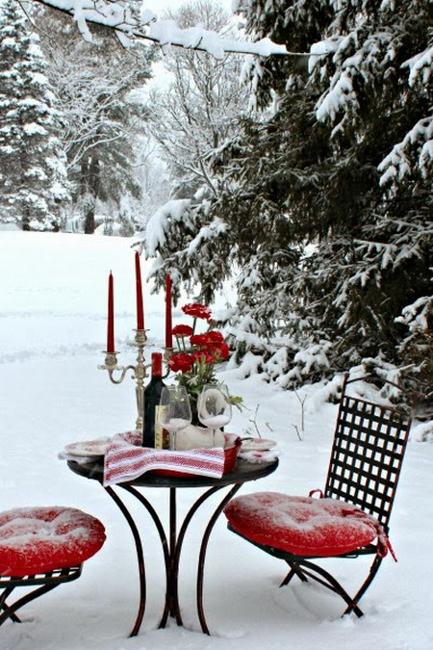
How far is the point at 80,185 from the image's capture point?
25.2 m

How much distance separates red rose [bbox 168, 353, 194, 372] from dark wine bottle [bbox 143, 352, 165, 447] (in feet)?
0.15

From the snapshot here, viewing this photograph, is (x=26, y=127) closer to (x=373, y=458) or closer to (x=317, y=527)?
(x=373, y=458)

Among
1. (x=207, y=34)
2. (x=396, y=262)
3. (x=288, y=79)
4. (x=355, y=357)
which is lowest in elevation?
(x=355, y=357)

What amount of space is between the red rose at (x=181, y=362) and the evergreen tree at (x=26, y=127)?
2023 centimetres

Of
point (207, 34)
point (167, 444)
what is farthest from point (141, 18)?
point (167, 444)

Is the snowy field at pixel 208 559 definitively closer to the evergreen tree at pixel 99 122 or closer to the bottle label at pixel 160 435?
the bottle label at pixel 160 435

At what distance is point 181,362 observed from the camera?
8.18ft

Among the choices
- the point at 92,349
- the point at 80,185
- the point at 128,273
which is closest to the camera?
the point at 92,349

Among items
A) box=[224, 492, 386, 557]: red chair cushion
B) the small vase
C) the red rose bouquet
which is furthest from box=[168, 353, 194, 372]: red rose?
box=[224, 492, 386, 557]: red chair cushion

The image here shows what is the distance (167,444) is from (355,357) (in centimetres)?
458

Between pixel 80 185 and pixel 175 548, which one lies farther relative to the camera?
pixel 80 185

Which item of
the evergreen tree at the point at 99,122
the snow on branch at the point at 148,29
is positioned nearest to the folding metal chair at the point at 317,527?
the snow on branch at the point at 148,29

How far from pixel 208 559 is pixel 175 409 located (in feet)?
3.95

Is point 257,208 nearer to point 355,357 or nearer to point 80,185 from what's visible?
point 355,357
